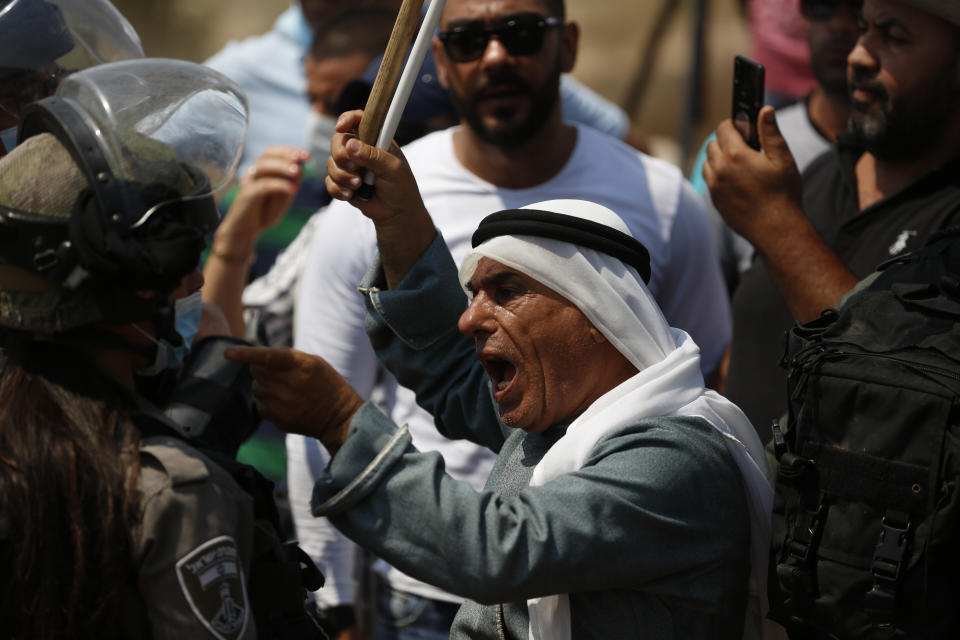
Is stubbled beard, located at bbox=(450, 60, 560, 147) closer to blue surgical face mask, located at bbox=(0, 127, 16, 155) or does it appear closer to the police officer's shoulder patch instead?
blue surgical face mask, located at bbox=(0, 127, 16, 155)

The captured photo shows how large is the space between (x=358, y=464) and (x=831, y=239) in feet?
5.77

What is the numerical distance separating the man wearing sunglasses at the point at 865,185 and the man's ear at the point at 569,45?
871 millimetres

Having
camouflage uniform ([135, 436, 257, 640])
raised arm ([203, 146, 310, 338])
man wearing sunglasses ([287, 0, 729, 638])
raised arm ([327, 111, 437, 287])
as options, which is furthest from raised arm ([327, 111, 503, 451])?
raised arm ([203, 146, 310, 338])

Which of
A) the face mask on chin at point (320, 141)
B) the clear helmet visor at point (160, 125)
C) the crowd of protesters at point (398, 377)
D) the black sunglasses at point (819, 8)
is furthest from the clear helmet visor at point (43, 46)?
the black sunglasses at point (819, 8)

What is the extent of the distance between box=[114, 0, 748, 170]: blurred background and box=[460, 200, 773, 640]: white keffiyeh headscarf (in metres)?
6.06

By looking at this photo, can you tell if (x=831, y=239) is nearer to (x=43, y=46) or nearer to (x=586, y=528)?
(x=586, y=528)

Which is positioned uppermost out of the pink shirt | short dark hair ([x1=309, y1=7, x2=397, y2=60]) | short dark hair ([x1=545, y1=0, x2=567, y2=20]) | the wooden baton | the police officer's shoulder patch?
the wooden baton

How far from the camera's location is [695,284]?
3889 mm

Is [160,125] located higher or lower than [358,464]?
higher

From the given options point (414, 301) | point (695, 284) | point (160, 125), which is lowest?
point (695, 284)

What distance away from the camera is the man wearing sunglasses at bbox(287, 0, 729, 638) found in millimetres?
3814

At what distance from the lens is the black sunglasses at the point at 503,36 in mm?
3832

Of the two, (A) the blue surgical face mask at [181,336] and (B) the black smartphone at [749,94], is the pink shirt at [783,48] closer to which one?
(B) the black smartphone at [749,94]

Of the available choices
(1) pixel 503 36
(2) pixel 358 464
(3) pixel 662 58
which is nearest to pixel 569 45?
(1) pixel 503 36
